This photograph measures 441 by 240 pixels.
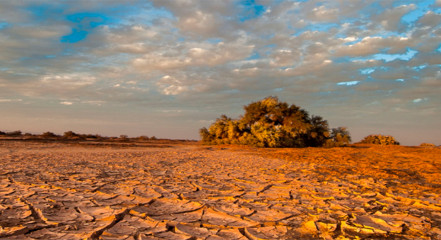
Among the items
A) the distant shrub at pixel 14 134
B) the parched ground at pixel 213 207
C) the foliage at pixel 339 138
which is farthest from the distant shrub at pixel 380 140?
the distant shrub at pixel 14 134

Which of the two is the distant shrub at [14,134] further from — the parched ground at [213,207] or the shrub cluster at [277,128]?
the parched ground at [213,207]

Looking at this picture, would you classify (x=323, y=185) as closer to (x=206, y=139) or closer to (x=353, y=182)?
(x=353, y=182)

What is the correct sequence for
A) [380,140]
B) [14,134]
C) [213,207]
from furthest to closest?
[14,134] → [380,140] → [213,207]

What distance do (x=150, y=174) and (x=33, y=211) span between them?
8.33ft

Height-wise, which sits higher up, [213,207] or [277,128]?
[277,128]

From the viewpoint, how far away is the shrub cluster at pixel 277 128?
47.3 ft

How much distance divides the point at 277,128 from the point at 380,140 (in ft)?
29.1

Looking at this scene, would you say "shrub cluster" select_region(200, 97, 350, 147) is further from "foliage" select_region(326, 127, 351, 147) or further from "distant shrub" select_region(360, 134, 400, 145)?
"distant shrub" select_region(360, 134, 400, 145)

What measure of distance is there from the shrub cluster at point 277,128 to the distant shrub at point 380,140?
5.05 metres

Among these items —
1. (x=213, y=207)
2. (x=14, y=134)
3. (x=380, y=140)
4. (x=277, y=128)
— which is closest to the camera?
(x=213, y=207)

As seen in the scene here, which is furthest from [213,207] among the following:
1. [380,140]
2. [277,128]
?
[380,140]

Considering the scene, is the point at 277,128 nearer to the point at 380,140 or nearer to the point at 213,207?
the point at 380,140

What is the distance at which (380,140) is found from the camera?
18484 millimetres

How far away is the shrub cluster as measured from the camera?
47.3 feet
